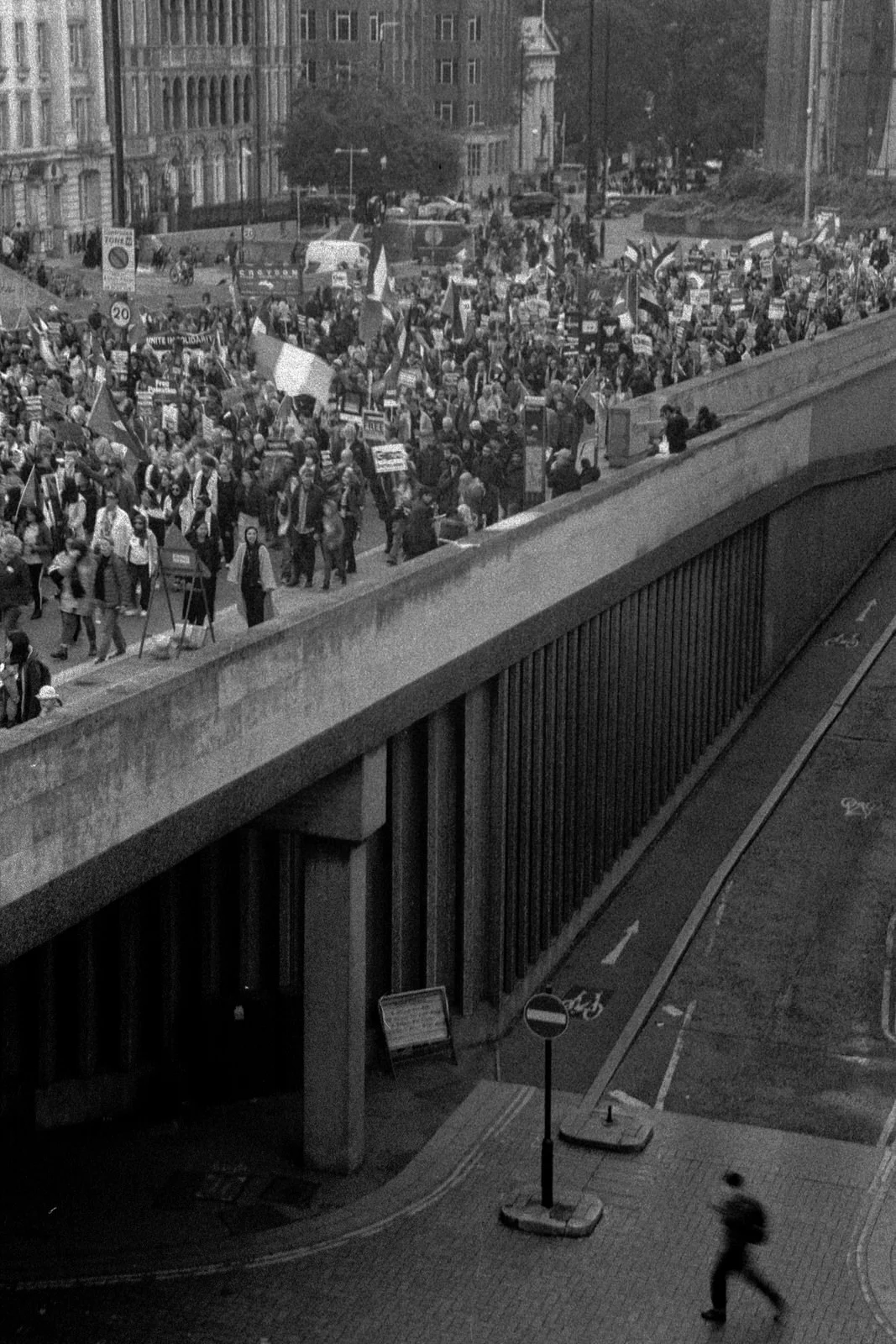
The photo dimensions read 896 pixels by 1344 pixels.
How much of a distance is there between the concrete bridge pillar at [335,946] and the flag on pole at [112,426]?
13.7 m

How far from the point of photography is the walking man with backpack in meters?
19.9

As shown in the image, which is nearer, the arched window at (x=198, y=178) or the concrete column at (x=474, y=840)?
the concrete column at (x=474, y=840)

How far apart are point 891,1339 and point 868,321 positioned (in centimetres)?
3738

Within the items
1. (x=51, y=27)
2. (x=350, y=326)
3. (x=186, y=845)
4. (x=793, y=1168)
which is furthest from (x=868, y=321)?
(x=51, y=27)

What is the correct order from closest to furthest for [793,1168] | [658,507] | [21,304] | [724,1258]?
[724,1258], [793,1168], [658,507], [21,304]

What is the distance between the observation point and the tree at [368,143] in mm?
104812

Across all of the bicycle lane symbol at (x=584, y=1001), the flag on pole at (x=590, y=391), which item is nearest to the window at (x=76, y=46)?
the flag on pole at (x=590, y=391)

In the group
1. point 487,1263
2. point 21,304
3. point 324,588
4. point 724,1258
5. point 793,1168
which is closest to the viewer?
point 724,1258

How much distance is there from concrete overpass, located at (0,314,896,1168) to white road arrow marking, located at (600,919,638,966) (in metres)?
0.59

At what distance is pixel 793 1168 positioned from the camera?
78.9 feet

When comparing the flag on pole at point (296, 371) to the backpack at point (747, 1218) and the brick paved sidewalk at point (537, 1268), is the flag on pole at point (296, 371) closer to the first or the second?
the brick paved sidewalk at point (537, 1268)

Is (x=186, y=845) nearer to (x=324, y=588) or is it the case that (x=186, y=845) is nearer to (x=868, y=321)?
(x=324, y=588)

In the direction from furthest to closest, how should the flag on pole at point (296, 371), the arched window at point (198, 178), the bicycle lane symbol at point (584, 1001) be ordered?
the arched window at point (198, 178), the flag on pole at point (296, 371), the bicycle lane symbol at point (584, 1001)

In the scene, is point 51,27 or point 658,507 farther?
point 51,27
